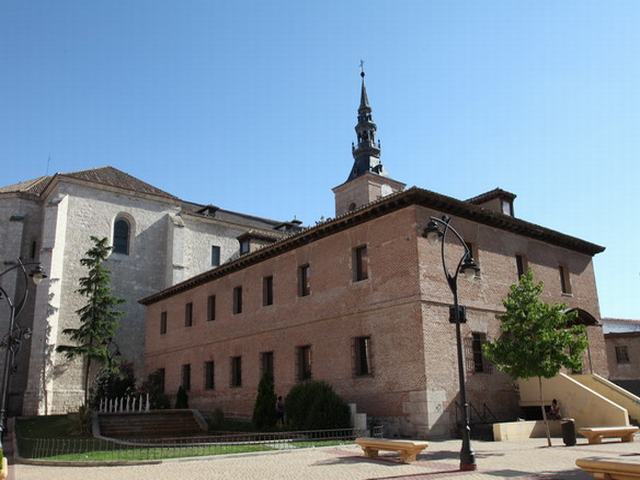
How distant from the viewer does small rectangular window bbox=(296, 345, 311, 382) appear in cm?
2316

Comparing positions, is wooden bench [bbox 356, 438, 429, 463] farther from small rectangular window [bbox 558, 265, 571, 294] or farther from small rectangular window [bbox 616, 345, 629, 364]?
small rectangular window [bbox 616, 345, 629, 364]

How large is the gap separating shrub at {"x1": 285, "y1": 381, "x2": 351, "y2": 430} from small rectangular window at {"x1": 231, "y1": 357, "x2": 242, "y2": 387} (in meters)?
7.26

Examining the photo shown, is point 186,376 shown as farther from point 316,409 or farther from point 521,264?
point 521,264

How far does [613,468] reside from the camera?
8242 millimetres

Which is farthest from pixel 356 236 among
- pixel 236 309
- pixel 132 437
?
pixel 132 437

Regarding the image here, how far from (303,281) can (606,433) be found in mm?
12777

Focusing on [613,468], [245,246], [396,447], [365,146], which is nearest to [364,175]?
[365,146]

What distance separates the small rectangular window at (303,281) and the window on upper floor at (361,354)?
3.78 meters

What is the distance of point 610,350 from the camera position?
38656 mm

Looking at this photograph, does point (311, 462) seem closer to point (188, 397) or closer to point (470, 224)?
point (470, 224)

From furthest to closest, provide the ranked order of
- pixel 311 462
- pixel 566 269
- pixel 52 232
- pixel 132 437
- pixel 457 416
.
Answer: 1. pixel 52 232
2. pixel 566 269
3. pixel 132 437
4. pixel 457 416
5. pixel 311 462

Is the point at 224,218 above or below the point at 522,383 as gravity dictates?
above

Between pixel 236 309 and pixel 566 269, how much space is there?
1556 cm

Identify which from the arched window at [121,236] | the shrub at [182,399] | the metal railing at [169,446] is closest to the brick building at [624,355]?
the metal railing at [169,446]
